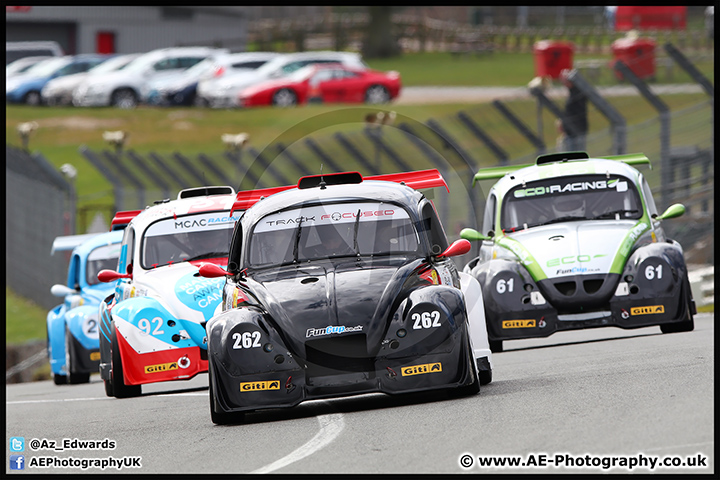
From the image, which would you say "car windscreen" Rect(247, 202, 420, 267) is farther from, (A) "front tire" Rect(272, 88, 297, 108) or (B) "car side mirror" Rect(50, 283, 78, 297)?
(A) "front tire" Rect(272, 88, 297, 108)

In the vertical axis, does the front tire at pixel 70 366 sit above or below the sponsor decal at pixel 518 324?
below

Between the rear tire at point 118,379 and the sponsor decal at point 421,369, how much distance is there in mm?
3906

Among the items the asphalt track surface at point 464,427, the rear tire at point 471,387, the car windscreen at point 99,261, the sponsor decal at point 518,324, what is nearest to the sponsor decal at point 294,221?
the asphalt track surface at point 464,427

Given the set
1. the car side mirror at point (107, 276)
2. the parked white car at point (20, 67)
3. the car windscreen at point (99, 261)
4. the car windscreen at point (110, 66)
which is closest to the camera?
the car side mirror at point (107, 276)

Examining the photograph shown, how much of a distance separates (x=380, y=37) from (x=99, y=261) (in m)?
53.7

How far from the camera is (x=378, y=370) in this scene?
27.6 feet

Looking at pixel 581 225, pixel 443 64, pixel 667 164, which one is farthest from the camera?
pixel 443 64

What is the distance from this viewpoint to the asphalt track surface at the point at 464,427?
653cm

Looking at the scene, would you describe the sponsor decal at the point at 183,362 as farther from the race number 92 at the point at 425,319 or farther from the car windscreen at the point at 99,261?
the car windscreen at the point at 99,261

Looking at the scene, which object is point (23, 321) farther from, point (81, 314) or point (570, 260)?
point (570, 260)

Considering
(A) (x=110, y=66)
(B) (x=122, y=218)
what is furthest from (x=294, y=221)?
(A) (x=110, y=66)

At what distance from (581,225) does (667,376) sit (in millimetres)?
3626

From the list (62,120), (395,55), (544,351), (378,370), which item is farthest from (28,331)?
(395,55)

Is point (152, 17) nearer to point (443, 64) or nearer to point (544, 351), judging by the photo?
point (443, 64)
